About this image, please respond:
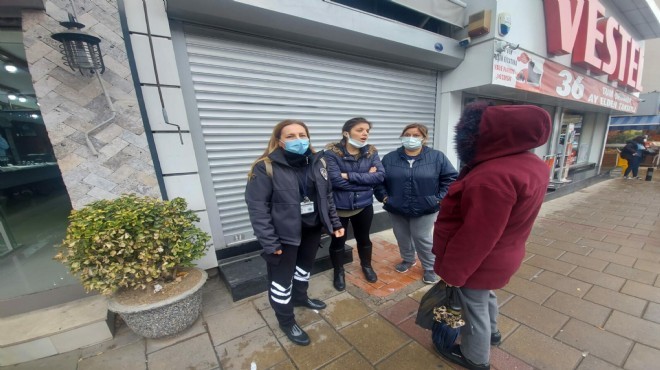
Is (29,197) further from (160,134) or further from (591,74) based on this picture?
(591,74)

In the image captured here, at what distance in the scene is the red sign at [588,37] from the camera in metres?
4.88

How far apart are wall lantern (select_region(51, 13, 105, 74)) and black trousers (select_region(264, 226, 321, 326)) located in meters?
2.24

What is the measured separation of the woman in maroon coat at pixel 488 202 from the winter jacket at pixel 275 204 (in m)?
1.08

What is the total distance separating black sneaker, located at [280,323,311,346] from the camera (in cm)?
213

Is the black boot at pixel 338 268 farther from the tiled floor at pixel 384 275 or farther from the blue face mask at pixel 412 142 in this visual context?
the blue face mask at pixel 412 142

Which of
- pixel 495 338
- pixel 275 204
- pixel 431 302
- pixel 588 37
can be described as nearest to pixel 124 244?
pixel 275 204

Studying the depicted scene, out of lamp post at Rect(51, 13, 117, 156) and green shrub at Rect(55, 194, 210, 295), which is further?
lamp post at Rect(51, 13, 117, 156)

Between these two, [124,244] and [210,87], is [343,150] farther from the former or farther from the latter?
[124,244]

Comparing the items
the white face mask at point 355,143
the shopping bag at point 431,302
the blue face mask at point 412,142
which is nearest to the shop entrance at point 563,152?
the blue face mask at point 412,142

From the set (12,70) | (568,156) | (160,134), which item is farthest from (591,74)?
(12,70)

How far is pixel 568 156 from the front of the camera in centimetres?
792

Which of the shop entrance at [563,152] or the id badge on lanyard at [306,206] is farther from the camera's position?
the shop entrance at [563,152]

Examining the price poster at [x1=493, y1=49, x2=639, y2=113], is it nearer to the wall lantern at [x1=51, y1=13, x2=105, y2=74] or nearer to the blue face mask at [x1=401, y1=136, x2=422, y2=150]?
the blue face mask at [x1=401, y1=136, x2=422, y2=150]

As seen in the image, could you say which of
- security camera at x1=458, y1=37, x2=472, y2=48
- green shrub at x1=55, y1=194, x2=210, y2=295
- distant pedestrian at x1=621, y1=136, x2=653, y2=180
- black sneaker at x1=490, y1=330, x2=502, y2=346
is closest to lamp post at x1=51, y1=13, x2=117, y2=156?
green shrub at x1=55, y1=194, x2=210, y2=295
